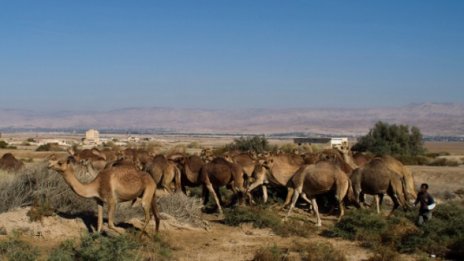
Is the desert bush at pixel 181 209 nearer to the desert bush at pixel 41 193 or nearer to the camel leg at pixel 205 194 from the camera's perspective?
the desert bush at pixel 41 193

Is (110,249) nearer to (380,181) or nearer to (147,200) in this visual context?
(147,200)

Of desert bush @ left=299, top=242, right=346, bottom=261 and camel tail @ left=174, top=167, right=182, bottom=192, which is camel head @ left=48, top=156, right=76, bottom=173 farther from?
camel tail @ left=174, top=167, right=182, bottom=192

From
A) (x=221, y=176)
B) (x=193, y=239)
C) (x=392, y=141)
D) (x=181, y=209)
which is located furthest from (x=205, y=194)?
(x=392, y=141)

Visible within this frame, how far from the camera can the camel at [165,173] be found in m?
19.6

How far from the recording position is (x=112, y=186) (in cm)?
1326

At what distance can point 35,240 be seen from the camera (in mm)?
13758

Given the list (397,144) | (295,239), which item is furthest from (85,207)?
(397,144)

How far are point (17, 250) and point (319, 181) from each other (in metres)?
8.20

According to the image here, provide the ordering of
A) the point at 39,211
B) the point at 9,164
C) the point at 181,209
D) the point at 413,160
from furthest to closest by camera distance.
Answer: the point at 413,160, the point at 9,164, the point at 181,209, the point at 39,211

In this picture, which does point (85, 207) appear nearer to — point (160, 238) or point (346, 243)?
point (160, 238)

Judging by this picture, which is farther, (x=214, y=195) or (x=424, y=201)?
(x=214, y=195)

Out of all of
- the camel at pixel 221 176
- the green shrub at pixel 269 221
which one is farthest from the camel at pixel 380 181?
the camel at pixel 221 176

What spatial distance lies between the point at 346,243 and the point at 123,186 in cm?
534

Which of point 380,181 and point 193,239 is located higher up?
point 380,181
